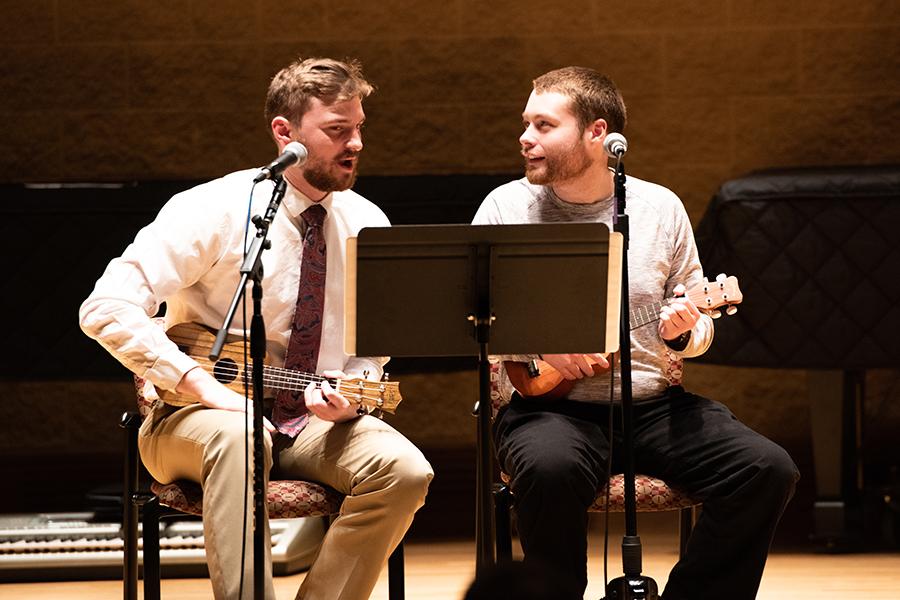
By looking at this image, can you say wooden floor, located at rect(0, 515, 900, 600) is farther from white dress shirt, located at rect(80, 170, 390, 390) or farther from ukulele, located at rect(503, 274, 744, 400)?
white dress shirt, located at rect(80, 170, 390, 390)

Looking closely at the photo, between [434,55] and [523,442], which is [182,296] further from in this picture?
[434,55]

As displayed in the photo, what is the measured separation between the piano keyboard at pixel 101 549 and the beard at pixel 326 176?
1230 millimetres

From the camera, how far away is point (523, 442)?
10.9 ft

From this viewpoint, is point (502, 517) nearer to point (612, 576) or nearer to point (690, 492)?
point (690, 492)

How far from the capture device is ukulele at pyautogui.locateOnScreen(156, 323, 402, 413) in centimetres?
328

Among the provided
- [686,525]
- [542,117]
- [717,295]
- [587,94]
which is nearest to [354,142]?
[542,117]

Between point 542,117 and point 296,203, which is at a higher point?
point 542,117

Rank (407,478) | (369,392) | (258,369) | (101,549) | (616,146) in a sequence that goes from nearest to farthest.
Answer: (258,369) → (616,146) → (407,478) → (369,392) → (101,549)

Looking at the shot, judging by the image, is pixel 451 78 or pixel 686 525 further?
pixel 451 78

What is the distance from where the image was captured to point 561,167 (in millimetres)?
3561

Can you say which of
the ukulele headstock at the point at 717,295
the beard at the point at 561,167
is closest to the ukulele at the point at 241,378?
the beard at the point at 561,167

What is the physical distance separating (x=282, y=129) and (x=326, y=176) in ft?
0.65

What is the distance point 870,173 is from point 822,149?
5.64 feet

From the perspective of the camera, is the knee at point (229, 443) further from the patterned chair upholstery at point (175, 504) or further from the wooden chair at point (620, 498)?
the wooden chair at point (620, 498)
